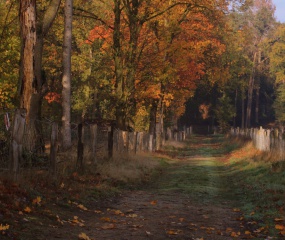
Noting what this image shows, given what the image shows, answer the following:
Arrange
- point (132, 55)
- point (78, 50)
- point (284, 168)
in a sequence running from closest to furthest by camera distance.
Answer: point (284, 168)
point (132, 55)
point (78, 50)

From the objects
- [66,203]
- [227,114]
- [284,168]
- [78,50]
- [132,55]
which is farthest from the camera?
[227,114]

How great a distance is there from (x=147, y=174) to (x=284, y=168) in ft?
17.9

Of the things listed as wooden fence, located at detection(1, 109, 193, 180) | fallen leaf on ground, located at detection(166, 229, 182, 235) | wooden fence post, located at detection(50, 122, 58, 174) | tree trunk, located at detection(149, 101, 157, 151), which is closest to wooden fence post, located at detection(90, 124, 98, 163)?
wooden fence, located at detection(1, 109, 193, 180)

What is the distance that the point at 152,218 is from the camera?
1166cm

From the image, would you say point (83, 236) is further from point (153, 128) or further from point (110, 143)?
point (153, 128)

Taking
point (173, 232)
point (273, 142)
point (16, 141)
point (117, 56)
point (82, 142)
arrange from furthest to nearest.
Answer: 1. point (117, 56)
2. point (273, 142)
3. point (82, 142)
4. point (16, 141)
5. point (173, 232)

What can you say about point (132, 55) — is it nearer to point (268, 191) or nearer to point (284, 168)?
point (284, 168)

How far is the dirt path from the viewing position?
9500 millimetres

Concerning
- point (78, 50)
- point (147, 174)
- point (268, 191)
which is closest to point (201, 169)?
point (147, 174)

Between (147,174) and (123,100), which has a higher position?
(123,100)

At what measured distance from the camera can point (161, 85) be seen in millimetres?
38219

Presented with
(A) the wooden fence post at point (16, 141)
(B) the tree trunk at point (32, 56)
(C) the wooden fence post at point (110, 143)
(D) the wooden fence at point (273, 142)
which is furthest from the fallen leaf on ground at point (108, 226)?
(D) the wooden fence at point (273, 142)

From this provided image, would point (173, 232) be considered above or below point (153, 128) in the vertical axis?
below

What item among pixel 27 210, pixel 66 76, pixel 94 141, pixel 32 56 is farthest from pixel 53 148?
pixel 66 76
